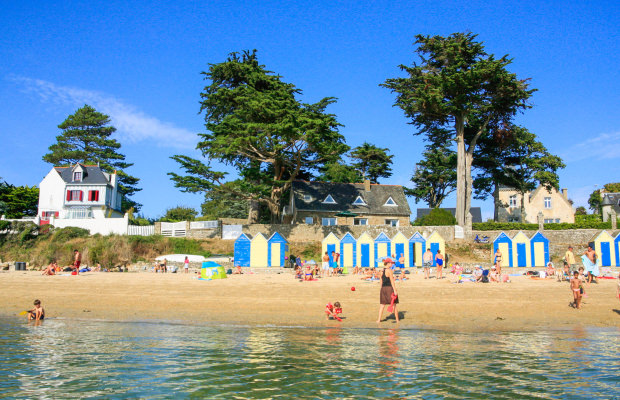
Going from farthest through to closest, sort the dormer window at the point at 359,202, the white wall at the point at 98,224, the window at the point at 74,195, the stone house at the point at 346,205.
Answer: the window at the point at 74,195 → the dormer window at the point at 359,202 → the stone house at the point at 346,205 → the white wall at the point at 98,224

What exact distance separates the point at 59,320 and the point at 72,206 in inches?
1445

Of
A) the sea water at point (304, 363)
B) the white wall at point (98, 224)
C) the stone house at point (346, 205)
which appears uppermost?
the stone house at point (346, 205)

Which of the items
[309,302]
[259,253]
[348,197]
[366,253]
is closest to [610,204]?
[348,197]

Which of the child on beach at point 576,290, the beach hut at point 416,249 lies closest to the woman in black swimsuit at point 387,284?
the child on beach at point 576,290

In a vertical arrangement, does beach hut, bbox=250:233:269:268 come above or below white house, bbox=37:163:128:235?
below

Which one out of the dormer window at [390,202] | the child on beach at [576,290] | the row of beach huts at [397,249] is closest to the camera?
the child on beach at [576,290]

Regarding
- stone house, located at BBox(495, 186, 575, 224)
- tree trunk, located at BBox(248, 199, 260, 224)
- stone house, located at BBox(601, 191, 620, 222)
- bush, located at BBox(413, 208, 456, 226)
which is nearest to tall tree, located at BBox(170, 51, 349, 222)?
tree trunk, located at BBox(248, 199, 260, 224)

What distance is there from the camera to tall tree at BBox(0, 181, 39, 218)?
4365 centimetres

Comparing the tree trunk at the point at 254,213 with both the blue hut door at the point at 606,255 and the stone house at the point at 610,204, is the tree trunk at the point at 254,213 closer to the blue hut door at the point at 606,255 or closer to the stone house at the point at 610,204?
the blue hut door at the point at 606,255

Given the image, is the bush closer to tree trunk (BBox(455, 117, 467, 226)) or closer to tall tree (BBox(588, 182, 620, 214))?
tree trunk (BBox(455, 117, 467, 226))

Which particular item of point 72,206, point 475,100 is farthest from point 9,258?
point 475,100

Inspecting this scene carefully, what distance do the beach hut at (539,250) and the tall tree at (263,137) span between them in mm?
13825

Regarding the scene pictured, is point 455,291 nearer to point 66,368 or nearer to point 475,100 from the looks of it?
point 66,368

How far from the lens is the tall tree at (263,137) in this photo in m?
32.6
